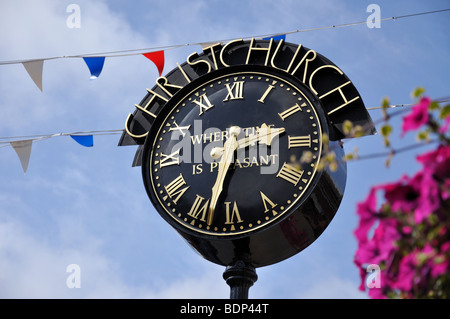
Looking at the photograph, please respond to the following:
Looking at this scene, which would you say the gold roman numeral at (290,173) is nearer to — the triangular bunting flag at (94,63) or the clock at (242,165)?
the clock at (242,165)

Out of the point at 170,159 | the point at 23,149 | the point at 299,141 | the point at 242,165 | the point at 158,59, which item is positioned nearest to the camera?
the point at 299,141

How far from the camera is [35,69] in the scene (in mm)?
7469

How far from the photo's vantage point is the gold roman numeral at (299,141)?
5.40 metres

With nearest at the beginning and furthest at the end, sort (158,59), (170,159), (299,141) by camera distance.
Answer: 1. (299,141)
2. (170,159)
3. (158,59)

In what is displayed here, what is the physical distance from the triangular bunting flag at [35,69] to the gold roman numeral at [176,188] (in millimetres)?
2609

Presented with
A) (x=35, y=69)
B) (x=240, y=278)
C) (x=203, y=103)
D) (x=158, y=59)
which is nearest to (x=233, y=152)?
(x=203, y=103)

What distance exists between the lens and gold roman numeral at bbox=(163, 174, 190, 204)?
5.57 metres

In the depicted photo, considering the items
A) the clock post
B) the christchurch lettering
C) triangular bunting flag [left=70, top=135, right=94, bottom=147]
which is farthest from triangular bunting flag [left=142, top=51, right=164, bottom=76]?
triangular bunting flag [left=70, top=135, right=94, bottom=147]

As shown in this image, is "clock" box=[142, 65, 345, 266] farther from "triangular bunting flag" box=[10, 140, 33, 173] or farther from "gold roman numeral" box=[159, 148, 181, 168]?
"triangular bunting flag" box=[10, 140, 33, 173]

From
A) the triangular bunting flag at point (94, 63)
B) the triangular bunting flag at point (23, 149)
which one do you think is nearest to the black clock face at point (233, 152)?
the triangular bunting flag at point (94, 63)

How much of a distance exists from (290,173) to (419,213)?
3.22 m

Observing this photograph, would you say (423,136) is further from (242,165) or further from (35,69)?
(35,69)
